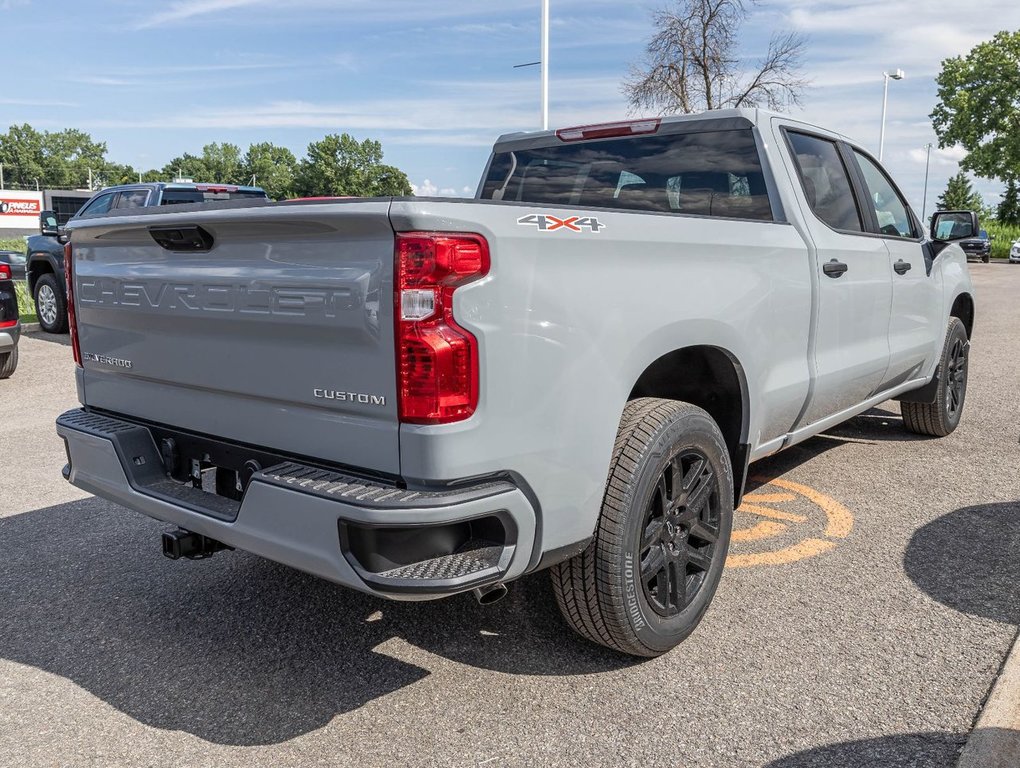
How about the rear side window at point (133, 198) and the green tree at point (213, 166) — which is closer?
the rear side window at point (133, 198)

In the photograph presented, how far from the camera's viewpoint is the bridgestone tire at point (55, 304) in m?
12.3

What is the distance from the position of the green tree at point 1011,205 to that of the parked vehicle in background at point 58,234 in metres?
55.2

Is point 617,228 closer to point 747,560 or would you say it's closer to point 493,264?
point 493,264

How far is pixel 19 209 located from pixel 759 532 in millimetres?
97748

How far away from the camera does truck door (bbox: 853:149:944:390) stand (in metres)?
4.81

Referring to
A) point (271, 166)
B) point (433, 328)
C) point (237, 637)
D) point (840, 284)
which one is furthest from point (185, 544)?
point (271, 166)

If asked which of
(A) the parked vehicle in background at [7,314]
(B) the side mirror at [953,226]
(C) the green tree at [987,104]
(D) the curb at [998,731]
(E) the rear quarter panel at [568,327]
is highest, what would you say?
(C) the green tree at [987,104]

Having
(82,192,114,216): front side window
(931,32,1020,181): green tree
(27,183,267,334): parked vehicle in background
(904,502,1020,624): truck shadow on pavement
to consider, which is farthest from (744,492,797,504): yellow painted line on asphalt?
(931,32,1020,181): green tree

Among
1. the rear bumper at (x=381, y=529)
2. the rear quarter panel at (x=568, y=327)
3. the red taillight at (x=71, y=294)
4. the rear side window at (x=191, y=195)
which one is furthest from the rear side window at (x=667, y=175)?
the rear side window at (x=191, y=195)

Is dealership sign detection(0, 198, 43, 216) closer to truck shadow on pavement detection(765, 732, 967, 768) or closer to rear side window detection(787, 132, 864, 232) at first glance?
rear side window detection(787, 132, 864, 232)

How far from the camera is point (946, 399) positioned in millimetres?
6043

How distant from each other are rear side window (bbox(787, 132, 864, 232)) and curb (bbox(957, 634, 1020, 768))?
216 cm

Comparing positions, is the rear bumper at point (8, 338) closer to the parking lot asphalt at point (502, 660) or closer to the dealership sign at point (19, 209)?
the parking lot asphalt at point (502, 660)

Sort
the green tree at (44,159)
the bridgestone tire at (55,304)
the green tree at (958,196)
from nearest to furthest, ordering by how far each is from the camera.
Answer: the bridgestone tire at (55,304) → the green tree at (958,196) → the green tree at (44,159)
